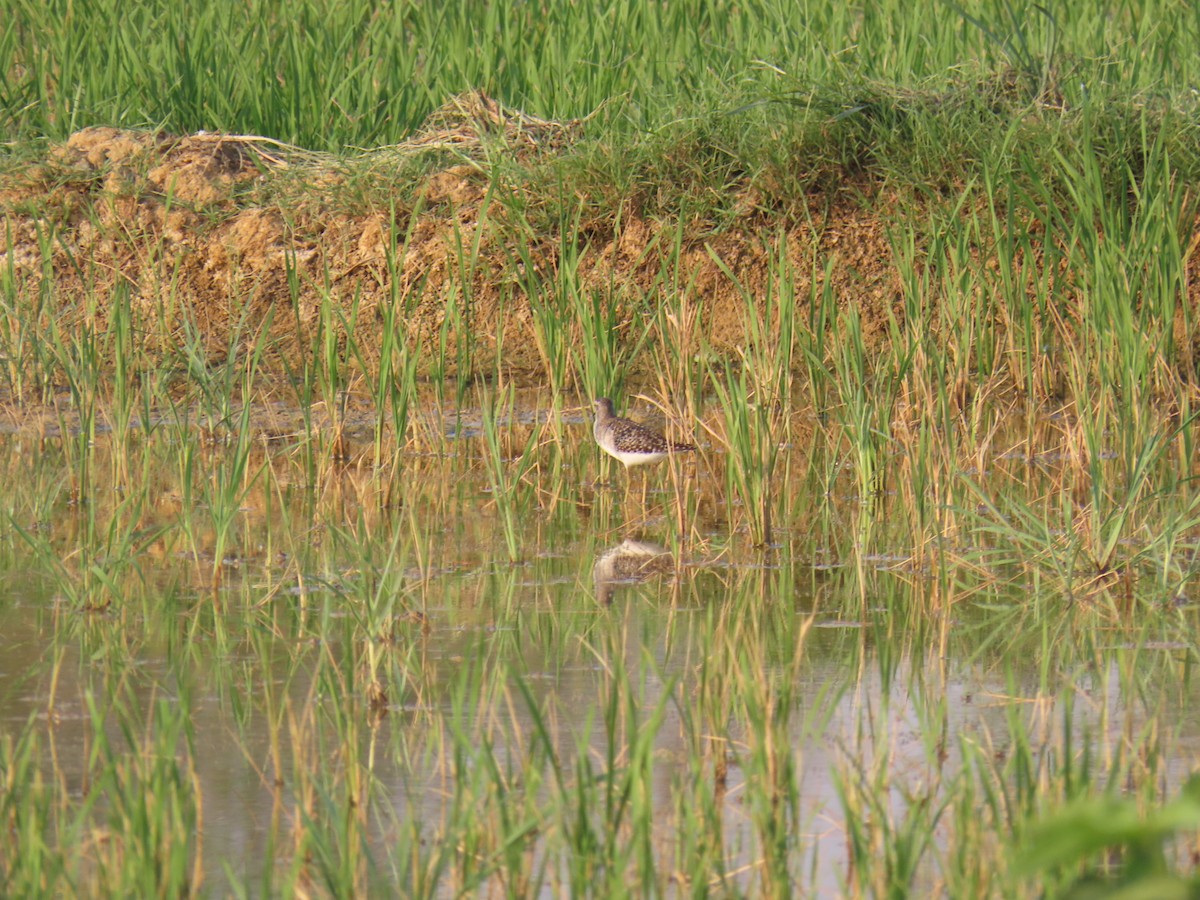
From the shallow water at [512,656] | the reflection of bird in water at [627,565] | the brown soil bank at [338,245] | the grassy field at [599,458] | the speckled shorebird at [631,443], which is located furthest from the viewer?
the brown soil bank at [338,245]

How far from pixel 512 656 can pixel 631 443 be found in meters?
1.99

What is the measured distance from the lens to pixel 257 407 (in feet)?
25.7

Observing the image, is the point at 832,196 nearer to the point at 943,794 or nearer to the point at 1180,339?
the point at 1180,339

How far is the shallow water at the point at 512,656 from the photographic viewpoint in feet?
11.3

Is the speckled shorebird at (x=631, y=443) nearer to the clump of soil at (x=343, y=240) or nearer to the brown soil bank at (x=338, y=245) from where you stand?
the brown soil bank at (x=338, y=245)

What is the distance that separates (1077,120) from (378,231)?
2958mm

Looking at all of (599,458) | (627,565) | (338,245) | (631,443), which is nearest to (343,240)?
(338,245)

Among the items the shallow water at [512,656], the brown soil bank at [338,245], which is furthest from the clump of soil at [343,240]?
the shallow water at [512,656]

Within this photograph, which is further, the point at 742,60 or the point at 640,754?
the point at 742,60

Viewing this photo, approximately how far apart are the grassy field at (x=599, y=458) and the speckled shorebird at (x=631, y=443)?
0.13 metres

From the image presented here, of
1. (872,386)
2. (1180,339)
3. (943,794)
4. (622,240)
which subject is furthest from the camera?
(622,240)

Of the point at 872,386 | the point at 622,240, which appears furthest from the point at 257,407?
the point at 872,386

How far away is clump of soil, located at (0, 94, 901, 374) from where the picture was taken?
823cm

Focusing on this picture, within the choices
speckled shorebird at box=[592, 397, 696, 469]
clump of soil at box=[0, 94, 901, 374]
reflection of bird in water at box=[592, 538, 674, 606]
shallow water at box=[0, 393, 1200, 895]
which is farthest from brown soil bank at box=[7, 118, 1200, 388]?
reflection of bird in water at box=[592, 538, 674, 606]
